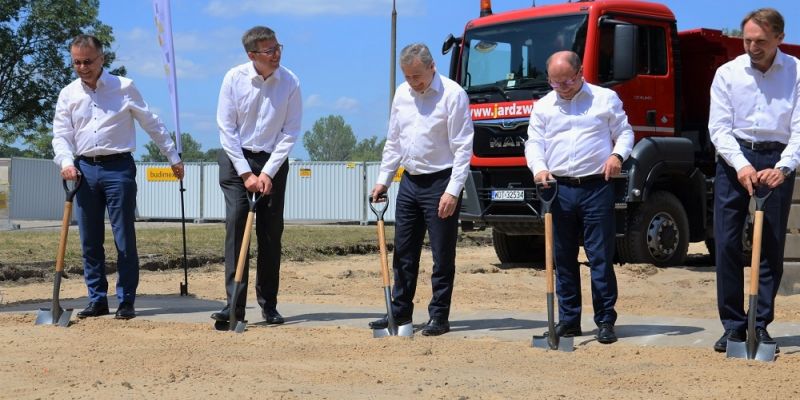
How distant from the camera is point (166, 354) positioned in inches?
258

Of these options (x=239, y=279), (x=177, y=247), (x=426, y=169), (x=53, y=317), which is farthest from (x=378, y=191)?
(x=177, y=247)

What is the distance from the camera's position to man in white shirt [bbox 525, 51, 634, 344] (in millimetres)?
7051

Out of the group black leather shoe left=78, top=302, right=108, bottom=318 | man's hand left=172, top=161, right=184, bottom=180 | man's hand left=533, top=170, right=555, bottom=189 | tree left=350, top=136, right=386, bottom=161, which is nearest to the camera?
man's hand left=533, top=170, right=555, bottom=189

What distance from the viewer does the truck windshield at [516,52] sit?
12.5 metres

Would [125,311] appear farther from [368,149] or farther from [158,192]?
[368,149]

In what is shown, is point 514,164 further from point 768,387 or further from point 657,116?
point 768,387

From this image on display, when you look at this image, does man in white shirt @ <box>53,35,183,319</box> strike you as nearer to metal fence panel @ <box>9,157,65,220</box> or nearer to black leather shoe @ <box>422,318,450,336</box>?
black leather shoe @ <box>422,318,450,336</box>

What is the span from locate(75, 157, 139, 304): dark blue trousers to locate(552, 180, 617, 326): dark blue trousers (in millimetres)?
3295

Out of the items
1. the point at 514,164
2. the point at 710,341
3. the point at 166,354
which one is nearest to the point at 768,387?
the point at 710,341

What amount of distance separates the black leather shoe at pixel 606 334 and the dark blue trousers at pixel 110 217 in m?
3.58

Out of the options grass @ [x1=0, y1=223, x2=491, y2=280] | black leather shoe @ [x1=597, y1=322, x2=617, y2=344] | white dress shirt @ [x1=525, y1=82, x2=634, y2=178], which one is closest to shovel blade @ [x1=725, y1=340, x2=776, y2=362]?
black leather shoe @ [x1=597, y1=322, x2=617, y2=344]

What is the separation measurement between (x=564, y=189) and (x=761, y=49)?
1.53 m

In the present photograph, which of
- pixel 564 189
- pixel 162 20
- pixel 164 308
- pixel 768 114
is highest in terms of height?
pixel 162 20

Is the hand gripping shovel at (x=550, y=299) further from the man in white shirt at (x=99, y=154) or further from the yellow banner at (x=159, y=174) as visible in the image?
the yellow banner at (x=159, y=174)
